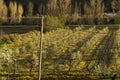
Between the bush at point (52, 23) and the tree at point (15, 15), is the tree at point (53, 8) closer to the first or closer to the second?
the tree at point (15, 15)

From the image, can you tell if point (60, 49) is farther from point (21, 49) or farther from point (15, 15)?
point (15, 15)

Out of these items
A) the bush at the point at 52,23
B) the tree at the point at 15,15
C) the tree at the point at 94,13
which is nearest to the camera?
the bush at the point at 52,23

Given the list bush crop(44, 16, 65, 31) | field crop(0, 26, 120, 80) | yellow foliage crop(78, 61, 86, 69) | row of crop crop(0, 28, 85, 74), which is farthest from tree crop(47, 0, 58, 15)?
→ yellow foliage crop(78, 61, 86, 69)

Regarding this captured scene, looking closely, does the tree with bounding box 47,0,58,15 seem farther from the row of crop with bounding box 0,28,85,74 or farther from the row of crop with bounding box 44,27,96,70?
the row of crop with bounding box 44,27,96,70

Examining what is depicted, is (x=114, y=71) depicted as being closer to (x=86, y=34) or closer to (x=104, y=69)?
(x=104, y=69)

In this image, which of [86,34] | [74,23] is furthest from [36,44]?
[74,23]

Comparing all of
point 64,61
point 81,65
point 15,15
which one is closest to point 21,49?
point 64,61

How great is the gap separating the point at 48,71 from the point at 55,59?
2.15 m

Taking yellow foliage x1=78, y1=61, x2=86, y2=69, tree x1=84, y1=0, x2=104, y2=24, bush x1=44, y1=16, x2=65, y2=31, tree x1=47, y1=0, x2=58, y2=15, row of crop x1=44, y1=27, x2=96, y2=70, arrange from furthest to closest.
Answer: tree x1=47, y1=0, x2=58, y2=15, tree x1=84, y1=0, x2=104, y2=24, bush x1=44, y1=16, x2=65, y2=31, row of crop x1=44, y1=27, x2=96, y2=70, yellow foliage x1=78, y1=61, x2=86, y2=69

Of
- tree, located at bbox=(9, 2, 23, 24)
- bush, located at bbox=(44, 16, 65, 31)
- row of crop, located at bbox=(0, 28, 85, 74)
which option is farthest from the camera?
tree, located at bbox=(9, 2, 23, 24)

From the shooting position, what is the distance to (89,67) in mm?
11773

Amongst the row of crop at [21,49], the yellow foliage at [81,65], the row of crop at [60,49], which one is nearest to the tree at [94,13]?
the row of crop at [21,49]

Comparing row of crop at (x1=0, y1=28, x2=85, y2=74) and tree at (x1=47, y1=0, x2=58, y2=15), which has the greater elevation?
tree at (x1=47, y1=0, x2=58, y2=15)

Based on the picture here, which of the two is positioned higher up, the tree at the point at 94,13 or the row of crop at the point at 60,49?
the tree at the point at 94,13
